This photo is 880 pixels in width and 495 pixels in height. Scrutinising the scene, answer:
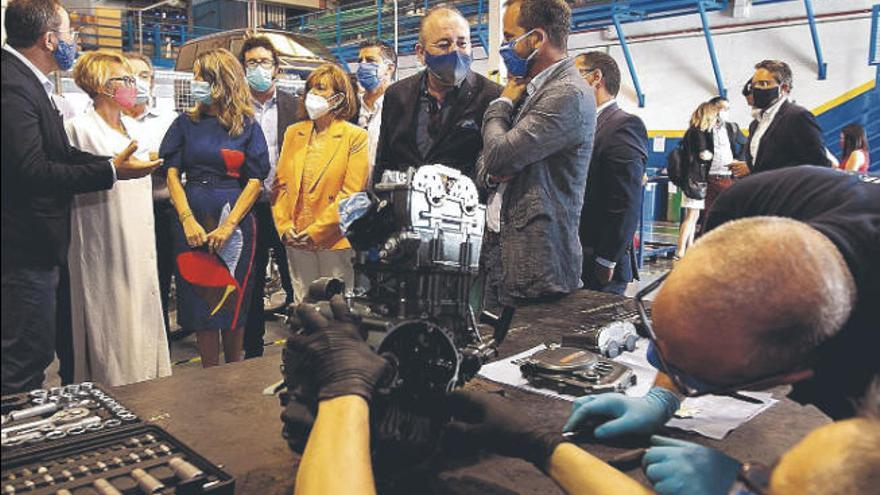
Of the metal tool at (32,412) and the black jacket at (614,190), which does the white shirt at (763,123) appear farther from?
the metal tool at (32,412)

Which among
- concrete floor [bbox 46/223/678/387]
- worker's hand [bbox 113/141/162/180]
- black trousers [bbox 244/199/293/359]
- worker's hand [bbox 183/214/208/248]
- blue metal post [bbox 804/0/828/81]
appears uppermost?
blue metal post [bbox 804/0/828/81]

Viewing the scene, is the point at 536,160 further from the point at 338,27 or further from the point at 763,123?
the point at 338,27

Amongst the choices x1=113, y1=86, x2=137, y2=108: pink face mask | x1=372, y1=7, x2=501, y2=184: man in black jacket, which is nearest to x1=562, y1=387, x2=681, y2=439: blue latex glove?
x1=372, y1=7, x2=501, y2=184: man in black jacket

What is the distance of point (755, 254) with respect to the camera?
0.95 meters

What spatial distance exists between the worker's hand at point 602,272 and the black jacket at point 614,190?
0.10 feet

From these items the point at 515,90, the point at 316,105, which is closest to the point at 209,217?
the point at 316,105

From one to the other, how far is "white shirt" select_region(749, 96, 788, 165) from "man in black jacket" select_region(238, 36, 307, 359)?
2.38 metres

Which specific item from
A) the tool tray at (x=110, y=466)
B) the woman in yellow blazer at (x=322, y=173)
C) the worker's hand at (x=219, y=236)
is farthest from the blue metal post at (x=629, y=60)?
the tool tray at (x=110, y=466)

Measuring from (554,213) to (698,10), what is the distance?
8.00 m

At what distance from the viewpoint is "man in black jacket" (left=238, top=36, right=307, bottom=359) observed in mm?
3119

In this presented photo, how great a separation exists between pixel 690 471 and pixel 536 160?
125 cm

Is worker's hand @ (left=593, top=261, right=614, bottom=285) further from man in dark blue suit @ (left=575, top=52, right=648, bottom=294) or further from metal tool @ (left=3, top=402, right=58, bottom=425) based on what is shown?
metal tool @ (left=3, top=402, right=58, bottom=425)

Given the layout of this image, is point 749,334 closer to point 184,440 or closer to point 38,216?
point 184,440

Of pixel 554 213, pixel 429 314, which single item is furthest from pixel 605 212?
pixel 429 314
